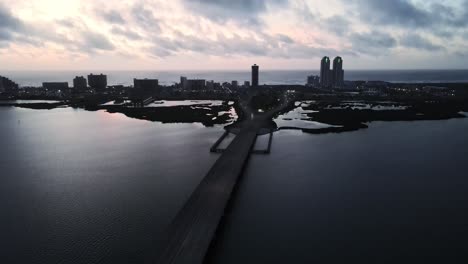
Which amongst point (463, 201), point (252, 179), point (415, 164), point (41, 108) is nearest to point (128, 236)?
point (252, 179)

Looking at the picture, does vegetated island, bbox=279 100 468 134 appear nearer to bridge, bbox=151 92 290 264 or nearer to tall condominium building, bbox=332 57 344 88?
→ bridge, bbox=151 92 290 264

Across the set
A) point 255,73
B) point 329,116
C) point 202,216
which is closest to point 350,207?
point 202,216

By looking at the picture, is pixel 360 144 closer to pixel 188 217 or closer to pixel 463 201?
pixel 463 201

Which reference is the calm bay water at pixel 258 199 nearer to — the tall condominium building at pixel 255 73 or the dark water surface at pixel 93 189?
the dark water surface at pixel 93 189

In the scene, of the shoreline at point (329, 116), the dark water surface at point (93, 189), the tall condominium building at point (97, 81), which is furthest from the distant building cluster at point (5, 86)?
the dark water surface at point (93, 189)

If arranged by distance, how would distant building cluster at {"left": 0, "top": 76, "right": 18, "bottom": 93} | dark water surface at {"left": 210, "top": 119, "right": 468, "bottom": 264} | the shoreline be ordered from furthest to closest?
distant building cluster at {"left": 0, "top": 76, "right": 18, "bottom": 93} < the shoreline < dark water surface at {"left": 210, "top": 119, "right": 468, "bottom": 264}

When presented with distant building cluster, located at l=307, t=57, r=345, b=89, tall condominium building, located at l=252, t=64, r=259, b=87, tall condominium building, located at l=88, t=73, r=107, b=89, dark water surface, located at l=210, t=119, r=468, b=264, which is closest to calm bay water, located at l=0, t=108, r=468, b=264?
dark water surface, located at l=210, t=119, r=468, b=264
